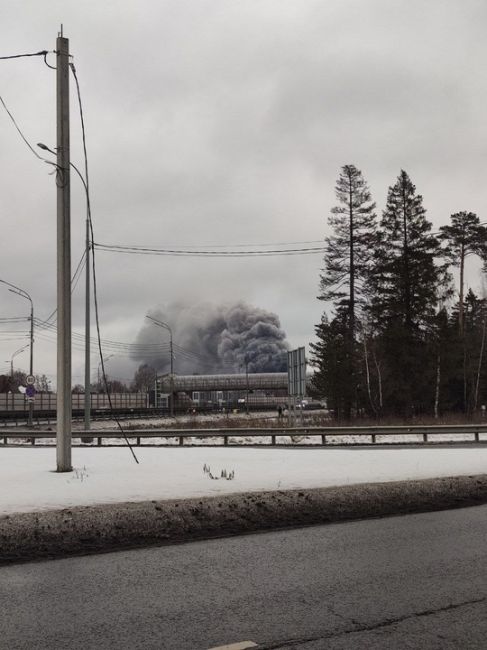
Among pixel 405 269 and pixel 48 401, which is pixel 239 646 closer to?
pixel 405 269

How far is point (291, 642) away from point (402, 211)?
52801mm

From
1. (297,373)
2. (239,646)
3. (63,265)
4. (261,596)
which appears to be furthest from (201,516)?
(297,373)

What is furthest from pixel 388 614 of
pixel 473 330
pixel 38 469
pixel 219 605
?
pixel 473 330

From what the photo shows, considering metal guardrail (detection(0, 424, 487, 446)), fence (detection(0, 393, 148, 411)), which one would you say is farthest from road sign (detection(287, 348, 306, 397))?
fence (detection(0, 393, 148, 411))

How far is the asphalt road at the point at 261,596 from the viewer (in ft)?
13.4

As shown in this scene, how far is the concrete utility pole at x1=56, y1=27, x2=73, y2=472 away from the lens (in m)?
11.1

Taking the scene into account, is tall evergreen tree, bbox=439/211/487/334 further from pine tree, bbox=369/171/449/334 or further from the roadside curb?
the roadside curb

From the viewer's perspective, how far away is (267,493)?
8.64 m

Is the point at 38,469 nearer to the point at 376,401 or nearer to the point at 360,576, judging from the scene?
the point at 360,576

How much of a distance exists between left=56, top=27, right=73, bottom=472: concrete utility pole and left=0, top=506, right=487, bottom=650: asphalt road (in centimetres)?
494

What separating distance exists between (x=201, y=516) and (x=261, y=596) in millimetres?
2849

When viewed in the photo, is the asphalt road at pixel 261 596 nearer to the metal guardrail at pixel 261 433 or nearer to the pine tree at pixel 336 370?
the metal guardrail at pixel 261 433

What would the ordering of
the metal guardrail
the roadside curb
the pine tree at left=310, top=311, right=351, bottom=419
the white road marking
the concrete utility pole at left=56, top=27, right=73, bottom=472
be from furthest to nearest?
the pine tree at left=310, top=311, right=351, bottom=419
the metal guardrail
the concrete utility pole at left=56, top=27, right=73, bottom=472
the roadside curb
the white road marking

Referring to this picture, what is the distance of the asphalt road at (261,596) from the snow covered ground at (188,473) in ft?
7.04
